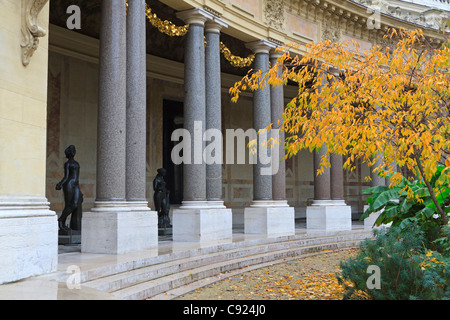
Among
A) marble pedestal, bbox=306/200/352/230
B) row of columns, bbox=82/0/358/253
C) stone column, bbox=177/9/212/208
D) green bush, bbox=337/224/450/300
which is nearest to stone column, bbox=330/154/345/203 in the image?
marble pedestal, bbox=306/200/352/230

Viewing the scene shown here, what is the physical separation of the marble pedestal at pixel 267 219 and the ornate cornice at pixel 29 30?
34.3 ft

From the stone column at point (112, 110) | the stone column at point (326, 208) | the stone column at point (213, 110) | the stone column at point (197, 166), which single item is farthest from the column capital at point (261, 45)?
the stone column at point (112, 110)

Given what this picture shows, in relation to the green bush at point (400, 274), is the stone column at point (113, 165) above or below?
above

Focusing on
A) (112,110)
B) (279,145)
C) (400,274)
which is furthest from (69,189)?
(400,274)

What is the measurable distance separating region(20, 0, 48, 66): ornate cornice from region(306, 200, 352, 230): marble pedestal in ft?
46.7

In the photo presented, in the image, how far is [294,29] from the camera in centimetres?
2022

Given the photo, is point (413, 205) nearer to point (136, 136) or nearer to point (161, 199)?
point (136, 136)

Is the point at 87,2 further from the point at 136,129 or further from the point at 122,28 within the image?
the point at 136,129

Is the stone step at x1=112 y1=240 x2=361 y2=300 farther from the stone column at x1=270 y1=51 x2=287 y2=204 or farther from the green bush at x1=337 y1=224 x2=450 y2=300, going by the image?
the stone column at x1=270 y1=51 x2=287 y2=204

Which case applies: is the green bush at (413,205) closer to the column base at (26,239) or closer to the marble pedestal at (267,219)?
the marble pedestal at (267,219)

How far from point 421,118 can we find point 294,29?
12.1m

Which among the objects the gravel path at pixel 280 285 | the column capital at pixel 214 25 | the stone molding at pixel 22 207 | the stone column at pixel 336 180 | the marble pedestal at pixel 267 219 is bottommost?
the gravel path at pixel 280 285

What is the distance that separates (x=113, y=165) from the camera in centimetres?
1124

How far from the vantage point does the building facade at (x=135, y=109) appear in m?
8.19
